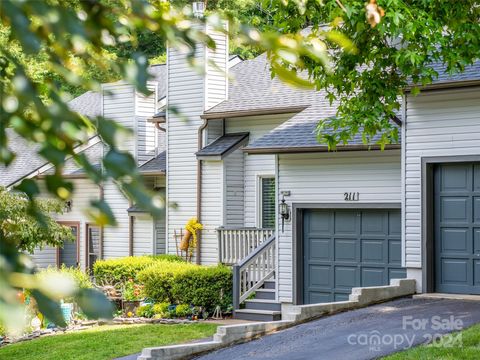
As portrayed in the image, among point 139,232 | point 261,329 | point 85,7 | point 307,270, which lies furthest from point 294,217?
point 85,7

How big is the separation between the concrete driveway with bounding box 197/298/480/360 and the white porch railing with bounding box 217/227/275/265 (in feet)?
20.3

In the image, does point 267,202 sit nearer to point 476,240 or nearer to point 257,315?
point 257,315

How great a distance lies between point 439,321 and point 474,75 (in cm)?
494

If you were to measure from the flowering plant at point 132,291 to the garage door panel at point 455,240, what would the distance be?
7.64m

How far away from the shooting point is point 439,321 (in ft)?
44.6

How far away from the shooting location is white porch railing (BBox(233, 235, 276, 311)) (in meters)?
19.8

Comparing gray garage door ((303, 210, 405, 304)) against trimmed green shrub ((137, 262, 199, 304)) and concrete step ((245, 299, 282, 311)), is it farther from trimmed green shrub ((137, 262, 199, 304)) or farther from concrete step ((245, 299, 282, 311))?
trimmed green shrub ((137, 262, 199, 304))

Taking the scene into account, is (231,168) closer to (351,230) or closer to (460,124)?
(351,230)

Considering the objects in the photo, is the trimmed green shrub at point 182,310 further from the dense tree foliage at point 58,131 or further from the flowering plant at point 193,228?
the dense tree foliage at point 58,131

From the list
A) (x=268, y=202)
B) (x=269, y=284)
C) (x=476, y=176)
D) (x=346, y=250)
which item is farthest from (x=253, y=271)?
(x=476, y=176)

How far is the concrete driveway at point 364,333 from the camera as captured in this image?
1227 centimetres

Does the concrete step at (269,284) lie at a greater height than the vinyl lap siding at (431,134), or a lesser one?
lesser

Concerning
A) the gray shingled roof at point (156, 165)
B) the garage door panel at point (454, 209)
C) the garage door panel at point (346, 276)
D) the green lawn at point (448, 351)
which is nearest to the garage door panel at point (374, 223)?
the garage door panel at point (346, 276)

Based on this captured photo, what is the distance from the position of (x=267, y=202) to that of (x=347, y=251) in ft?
13.8
